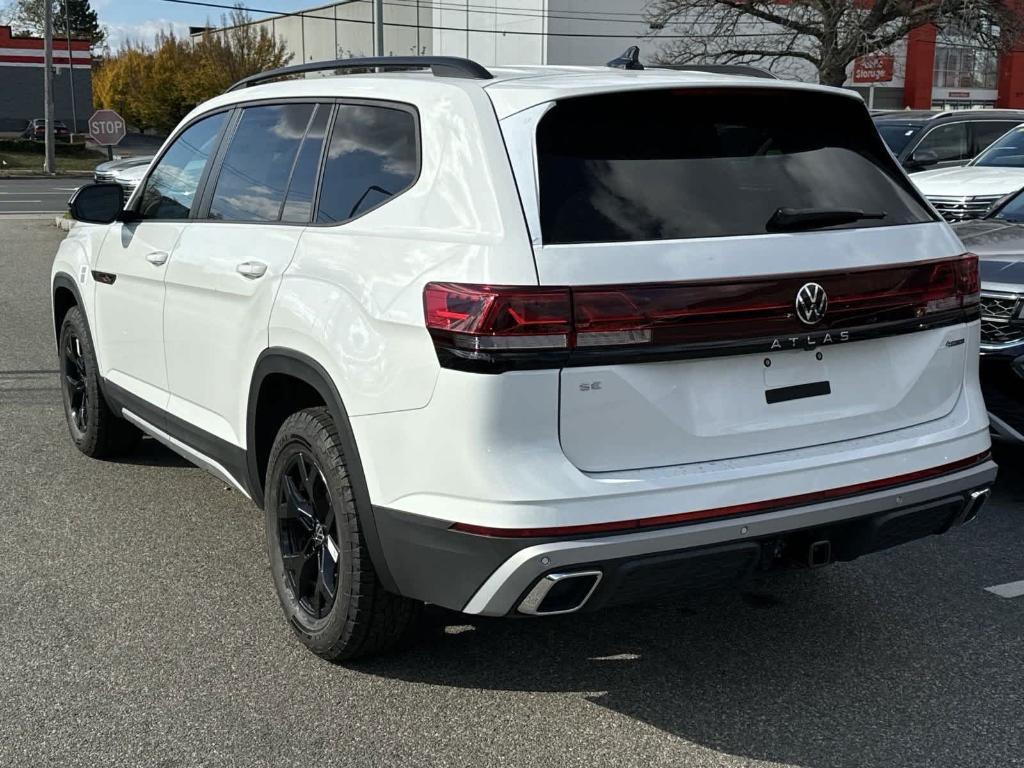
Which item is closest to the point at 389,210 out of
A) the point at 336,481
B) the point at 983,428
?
the point at 336,481

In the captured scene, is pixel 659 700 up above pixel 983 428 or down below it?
below

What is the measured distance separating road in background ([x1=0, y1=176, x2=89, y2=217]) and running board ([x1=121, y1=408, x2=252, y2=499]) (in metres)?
18.7

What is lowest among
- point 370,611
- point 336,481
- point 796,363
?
point 370,611

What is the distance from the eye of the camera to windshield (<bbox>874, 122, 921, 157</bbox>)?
15.3m

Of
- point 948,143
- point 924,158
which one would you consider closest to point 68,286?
point 924,158

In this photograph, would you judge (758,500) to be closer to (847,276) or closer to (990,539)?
(847,276)

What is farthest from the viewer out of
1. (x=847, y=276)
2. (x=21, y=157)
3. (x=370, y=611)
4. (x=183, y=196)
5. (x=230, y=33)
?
(x=230, y=33)

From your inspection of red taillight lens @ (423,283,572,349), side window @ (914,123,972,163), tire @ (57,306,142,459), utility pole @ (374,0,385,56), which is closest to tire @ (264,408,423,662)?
red taillight lens @ (423,283,572,349)

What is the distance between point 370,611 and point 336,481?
1.33ft

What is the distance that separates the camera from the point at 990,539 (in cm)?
491

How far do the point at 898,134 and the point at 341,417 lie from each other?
14004 millimetres

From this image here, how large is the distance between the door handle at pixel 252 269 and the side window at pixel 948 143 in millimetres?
13035

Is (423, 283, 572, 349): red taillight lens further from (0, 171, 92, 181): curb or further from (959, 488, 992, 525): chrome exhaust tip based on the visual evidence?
(0, 171, 92, 181): curb

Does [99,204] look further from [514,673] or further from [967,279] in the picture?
[967,279]
